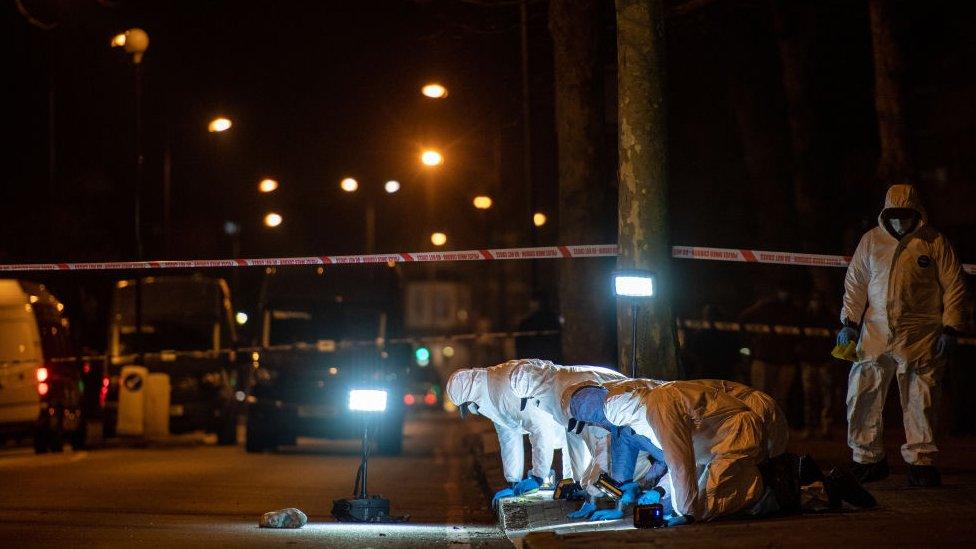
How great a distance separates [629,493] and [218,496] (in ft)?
17.5

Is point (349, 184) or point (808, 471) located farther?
point (349, 184)

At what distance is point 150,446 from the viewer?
21.9 metres

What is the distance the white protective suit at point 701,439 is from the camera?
8109mm

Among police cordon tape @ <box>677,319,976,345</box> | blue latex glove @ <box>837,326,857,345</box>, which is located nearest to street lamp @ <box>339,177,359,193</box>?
police cordon tape @ <box>677,319,976,345</box>

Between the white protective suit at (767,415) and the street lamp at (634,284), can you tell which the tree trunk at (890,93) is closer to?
the street lamp at (634,284)

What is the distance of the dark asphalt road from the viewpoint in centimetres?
959

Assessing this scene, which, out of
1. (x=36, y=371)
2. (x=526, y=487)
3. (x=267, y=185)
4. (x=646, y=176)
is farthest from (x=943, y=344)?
(x=267, y=185)

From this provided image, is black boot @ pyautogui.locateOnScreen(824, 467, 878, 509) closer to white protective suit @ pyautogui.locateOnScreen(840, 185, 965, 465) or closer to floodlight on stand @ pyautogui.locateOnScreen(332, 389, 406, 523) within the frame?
white protective suit @ pyautogui.locateOnScreen(840, 185, 965, 465)

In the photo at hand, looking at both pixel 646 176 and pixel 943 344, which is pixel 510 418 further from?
pixel 943 344

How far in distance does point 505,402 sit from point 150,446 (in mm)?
12996

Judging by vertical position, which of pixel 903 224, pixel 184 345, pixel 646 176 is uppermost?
pixel 646 176

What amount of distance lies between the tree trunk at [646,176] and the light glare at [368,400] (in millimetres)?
2471

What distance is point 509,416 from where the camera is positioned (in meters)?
10.4

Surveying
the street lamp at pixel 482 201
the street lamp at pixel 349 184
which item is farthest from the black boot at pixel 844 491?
the street lamp at pixel 482 201
